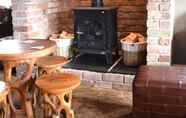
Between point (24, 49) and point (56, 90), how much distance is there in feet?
1.86

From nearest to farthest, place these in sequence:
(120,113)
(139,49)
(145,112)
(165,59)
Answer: (145,112)
(120,113)
(165,59)
(139,49)

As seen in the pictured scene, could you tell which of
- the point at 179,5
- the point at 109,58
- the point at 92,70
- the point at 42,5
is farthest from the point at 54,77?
the point at 179,5

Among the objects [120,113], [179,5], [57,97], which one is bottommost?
[120,113]

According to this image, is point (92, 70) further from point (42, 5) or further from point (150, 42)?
point (42, 5)

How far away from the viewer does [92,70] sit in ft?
12.3

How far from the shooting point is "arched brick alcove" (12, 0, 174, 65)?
3229mm

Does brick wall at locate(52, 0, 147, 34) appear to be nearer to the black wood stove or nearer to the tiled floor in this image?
the black wood stove

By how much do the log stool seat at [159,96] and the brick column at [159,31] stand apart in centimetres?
63

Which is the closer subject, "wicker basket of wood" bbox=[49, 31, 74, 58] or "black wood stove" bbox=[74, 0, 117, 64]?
"black wood stove" bbox=[74, 0, 117, 64]

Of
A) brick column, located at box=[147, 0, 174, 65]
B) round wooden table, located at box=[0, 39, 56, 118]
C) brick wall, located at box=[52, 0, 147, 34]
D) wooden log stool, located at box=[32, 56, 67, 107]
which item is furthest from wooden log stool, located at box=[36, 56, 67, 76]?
brick wall, located at box=[52, 0, 147, 34]

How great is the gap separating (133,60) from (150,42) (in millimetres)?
521

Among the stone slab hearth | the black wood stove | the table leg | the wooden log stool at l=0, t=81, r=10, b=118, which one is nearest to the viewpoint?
the wooden log stool at l=0, t=81, r=10, b=118

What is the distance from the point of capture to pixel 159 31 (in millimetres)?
3252

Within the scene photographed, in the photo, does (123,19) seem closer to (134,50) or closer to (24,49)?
(134,50)
